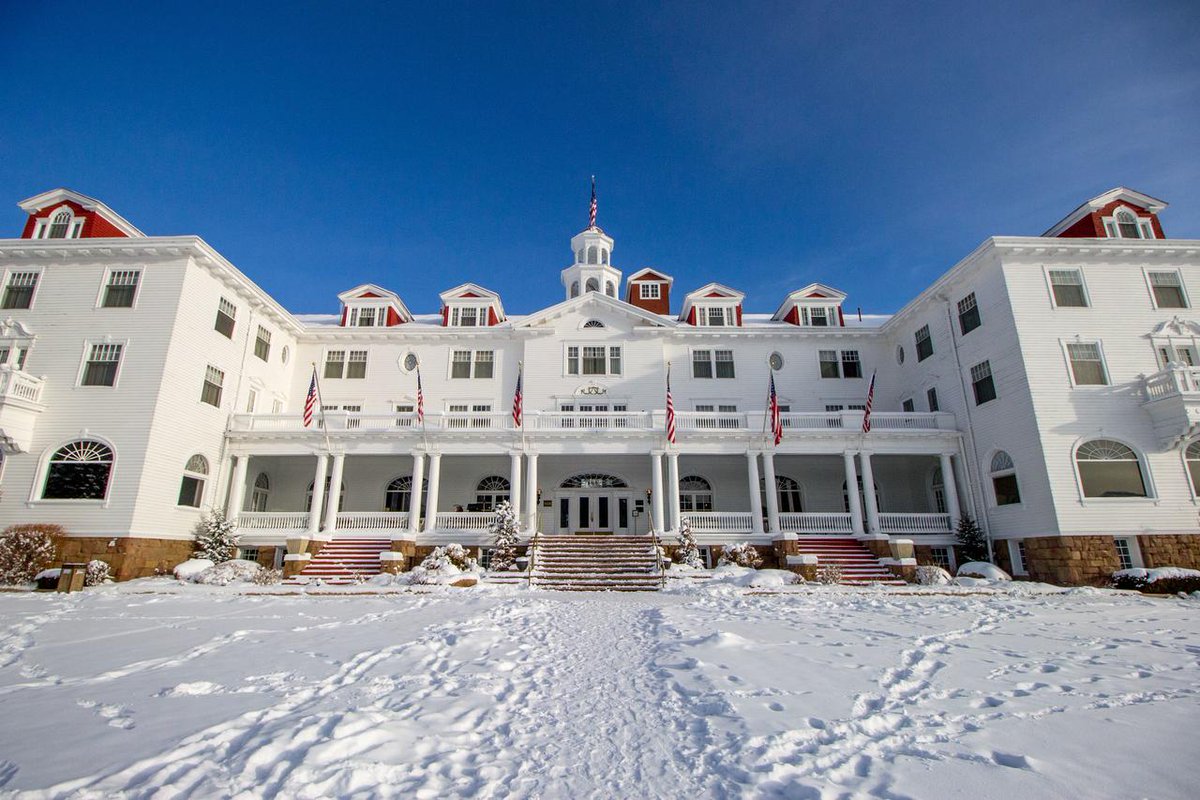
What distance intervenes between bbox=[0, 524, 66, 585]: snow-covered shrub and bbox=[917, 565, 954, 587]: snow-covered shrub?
28.1 meters

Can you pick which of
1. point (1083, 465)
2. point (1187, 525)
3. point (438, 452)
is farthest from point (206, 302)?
point (1187, 525)

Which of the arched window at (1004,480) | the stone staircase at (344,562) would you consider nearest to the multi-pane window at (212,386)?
the stone staircase at (344,562)

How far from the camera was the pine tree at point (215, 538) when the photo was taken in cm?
2103

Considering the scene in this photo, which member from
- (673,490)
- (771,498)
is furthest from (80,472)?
(771,498)

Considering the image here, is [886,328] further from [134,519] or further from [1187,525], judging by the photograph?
[134,519]

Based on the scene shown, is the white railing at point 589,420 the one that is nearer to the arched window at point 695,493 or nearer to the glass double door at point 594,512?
the glass double door at point 594,512

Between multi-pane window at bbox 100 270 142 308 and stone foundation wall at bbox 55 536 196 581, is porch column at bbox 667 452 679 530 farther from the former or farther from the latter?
multi-pane window at bbox 100 270 142 308

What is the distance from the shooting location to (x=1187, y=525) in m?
19.0

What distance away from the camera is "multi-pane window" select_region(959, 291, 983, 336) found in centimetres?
2284

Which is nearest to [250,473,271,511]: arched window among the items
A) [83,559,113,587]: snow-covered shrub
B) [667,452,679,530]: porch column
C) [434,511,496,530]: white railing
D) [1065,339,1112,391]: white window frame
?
[83,559,113,587]: snow-covered shrub

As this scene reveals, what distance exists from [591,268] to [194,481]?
23.3 meters

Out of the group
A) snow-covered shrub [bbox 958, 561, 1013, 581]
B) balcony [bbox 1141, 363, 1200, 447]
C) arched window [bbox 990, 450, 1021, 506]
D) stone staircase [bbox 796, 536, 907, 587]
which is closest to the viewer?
balcony [bbox 1141, 363, 1200, 447]

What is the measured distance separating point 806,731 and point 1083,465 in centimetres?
2125

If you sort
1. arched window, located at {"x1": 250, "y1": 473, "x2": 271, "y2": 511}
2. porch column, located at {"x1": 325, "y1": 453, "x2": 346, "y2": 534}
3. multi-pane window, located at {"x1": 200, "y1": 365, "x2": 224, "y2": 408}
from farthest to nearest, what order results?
arched window, located at {"x1": 250, "y1": 473, "x2": 271, "y2": 511}
porch column, located at {"x1": 325, "y1": 453, "x2": 346, "y2": 534}
multi-pane window, located at {"x1": 200, "y1": 365, "x2": 224, "y2": 408}
